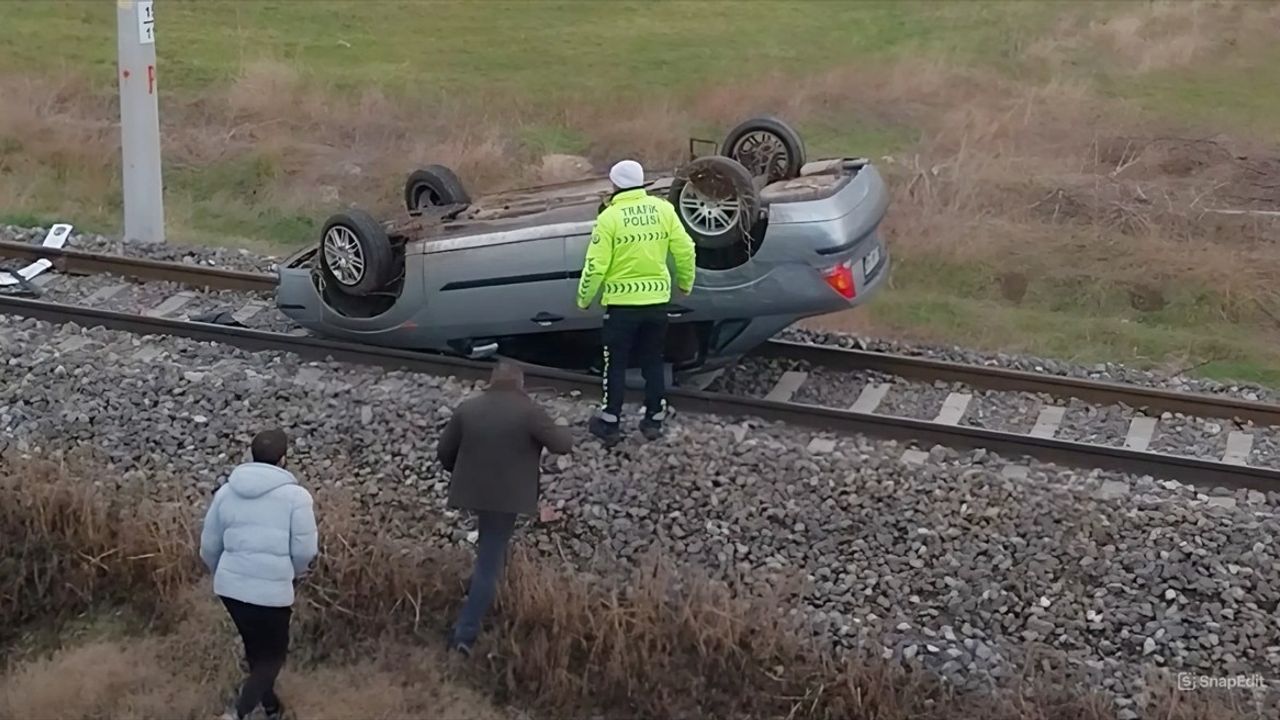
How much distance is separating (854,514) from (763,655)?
1.10m

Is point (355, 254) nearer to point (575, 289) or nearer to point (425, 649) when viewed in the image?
point (575, 289)

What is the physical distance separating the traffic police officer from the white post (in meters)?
6.51

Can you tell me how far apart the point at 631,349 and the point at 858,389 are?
2001mm

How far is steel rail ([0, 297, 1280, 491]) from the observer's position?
28.6 ft

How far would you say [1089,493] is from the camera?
818 centimetres

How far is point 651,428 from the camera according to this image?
896cm

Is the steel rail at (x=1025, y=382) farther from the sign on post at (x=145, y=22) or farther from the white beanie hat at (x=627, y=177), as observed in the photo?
the sign on post at (x=145, y=22)

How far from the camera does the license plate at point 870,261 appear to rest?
956 cm

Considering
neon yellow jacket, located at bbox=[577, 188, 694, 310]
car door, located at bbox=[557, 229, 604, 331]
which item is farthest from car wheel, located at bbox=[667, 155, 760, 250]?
car door, located at bbox=[557, 229, 604, 331]

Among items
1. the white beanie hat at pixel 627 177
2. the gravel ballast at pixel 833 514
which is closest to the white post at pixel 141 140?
the gravel ballast at pixel 833 514

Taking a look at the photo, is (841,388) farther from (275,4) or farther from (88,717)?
(275,4)

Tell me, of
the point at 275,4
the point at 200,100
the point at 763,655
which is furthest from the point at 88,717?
the point at 275,4

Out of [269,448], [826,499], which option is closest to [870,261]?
[826,499]

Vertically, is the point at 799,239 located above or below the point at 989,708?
above
